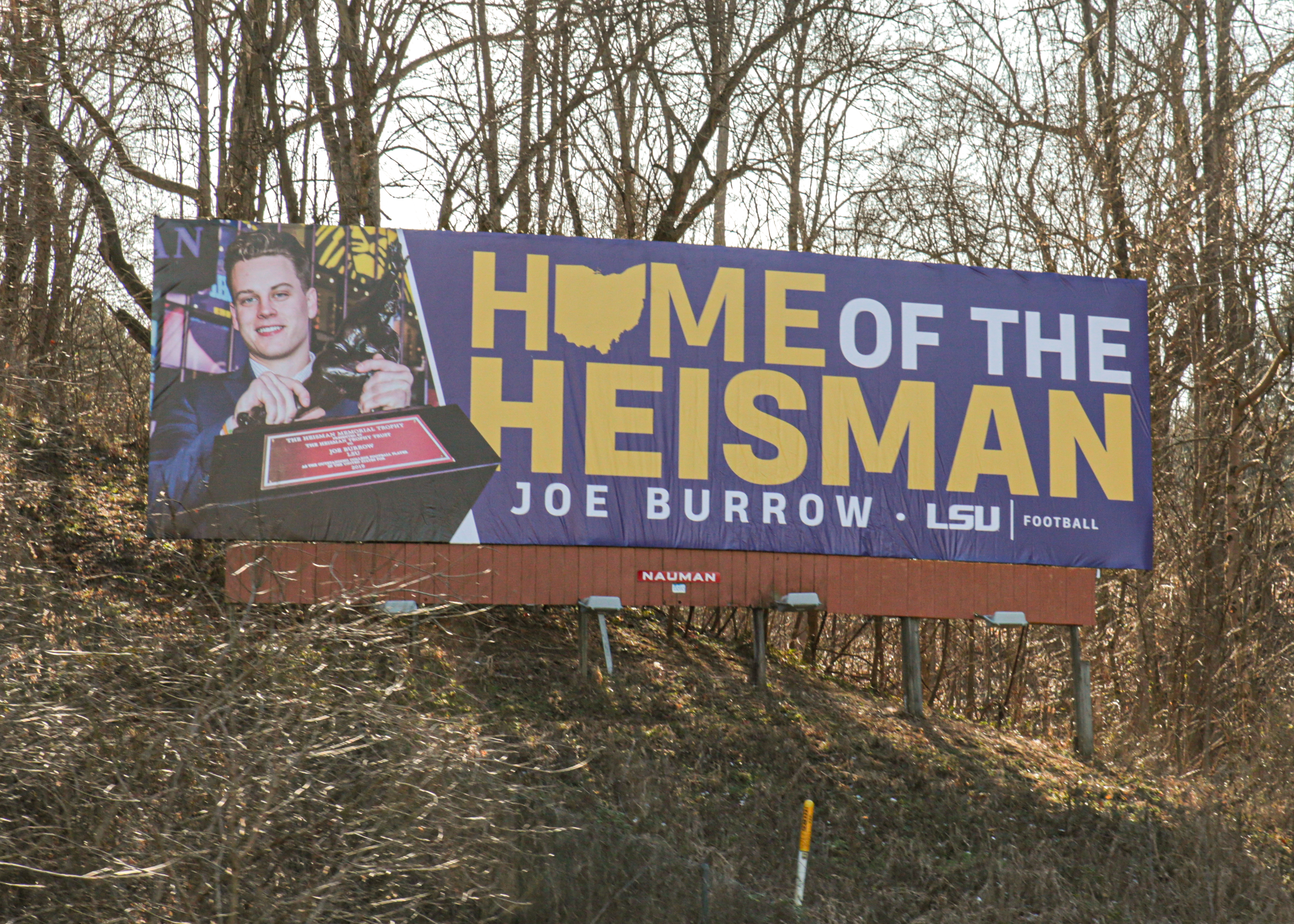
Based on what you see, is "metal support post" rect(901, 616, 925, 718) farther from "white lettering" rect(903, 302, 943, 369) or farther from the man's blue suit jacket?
the man's blue suit jacket

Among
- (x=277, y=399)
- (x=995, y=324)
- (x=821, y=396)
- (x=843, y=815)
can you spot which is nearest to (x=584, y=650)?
(x=843, y=815)

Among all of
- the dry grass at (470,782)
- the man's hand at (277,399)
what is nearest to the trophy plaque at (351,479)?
the man's hand at (277,399)

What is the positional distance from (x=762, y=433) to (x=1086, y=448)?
433 cm

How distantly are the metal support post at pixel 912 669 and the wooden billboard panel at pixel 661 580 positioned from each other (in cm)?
57

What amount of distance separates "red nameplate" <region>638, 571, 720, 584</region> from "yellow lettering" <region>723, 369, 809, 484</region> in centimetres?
127

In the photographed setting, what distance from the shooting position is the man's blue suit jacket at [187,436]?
44.7ft

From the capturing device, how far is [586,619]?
1494cm

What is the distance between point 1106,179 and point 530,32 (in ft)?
33.8

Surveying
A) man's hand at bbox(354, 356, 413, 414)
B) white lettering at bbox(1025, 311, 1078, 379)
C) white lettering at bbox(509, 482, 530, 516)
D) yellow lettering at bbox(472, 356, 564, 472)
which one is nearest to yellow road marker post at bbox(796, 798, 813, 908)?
white lettering at bbox(509, 482, 530, 516)

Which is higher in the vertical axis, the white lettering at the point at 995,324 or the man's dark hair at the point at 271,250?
the man's dark hair at the point at 271,250

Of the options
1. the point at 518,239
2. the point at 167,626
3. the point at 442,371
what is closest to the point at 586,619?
the point at 442,371

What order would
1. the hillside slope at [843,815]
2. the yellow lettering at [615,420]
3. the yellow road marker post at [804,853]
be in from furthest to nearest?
1. the yellow lettering at [615,420]
2. the hillside slope at [843,815]
3. the yellow road marker post at [804,853]

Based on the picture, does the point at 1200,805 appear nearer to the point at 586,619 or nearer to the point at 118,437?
the point at 586,619

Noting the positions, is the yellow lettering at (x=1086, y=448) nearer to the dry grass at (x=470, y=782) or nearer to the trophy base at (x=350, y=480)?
the dry grass at (x=470, y=782)
